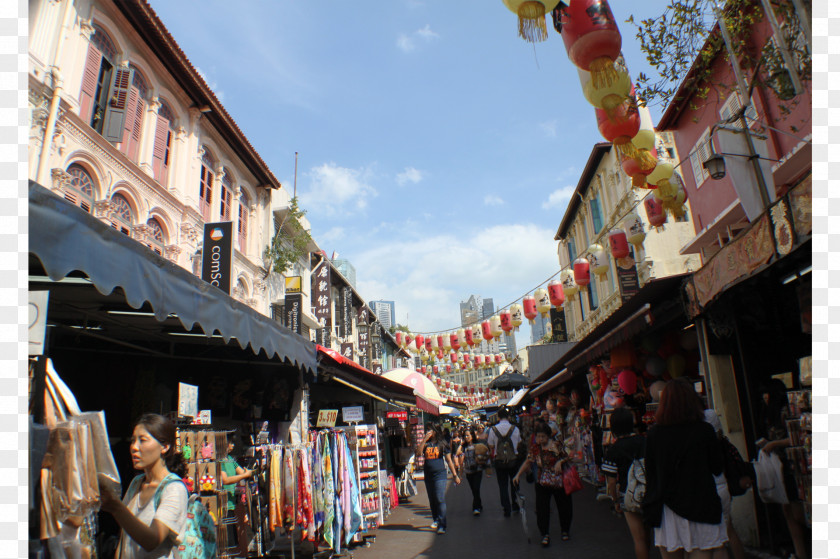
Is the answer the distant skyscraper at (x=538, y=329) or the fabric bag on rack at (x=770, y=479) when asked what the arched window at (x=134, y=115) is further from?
the distant skyscraper at (x=538, y=329)

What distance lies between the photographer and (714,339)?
6.58 meters

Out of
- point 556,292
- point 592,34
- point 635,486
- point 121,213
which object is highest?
point 121,213

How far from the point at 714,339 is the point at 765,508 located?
2052mm

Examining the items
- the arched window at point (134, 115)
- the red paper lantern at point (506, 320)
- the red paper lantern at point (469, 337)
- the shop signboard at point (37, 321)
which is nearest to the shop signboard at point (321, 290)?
the red paper lantern at point (469, 337)

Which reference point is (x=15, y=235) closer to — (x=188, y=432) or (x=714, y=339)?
(x=188, y=432)

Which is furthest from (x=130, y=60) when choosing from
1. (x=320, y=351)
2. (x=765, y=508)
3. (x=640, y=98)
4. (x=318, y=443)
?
(x=765, y=508)

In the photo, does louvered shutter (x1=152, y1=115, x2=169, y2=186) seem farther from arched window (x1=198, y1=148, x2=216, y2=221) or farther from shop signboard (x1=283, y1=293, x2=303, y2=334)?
shop signboard (x1=283, y1=293, x2=303, y2=334)

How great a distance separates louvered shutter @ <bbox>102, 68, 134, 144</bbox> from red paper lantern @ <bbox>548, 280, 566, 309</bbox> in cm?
1254

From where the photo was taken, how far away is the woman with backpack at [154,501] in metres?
2.68

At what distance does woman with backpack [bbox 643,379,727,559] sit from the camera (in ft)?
11.6

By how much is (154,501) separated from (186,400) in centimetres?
234

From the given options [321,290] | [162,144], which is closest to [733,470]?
[162,144]

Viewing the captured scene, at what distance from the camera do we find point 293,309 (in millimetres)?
18672

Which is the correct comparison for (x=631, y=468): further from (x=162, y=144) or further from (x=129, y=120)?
(x=162, y=144)
